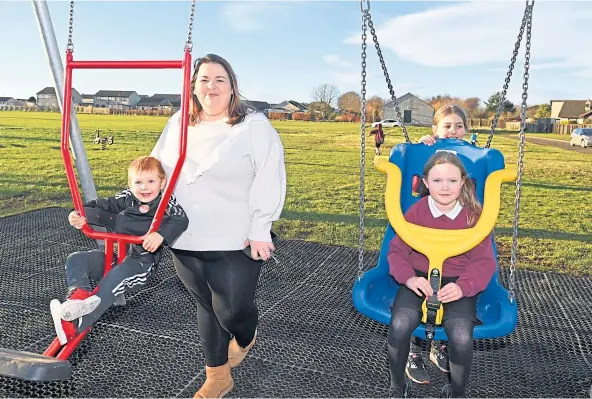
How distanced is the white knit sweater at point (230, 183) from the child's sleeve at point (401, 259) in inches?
21.4

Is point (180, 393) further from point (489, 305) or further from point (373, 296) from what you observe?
point (489, 305)

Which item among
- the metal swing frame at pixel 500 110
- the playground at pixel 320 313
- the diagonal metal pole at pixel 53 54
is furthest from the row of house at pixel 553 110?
the metal swing frame at pixel 500 110

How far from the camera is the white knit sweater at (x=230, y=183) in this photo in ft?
6.75

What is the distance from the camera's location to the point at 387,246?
9.54ft

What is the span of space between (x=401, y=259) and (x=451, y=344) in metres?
0.39

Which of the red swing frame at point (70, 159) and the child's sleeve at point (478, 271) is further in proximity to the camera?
the child's sleeve at point (478, 271)

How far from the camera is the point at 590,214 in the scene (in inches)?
304

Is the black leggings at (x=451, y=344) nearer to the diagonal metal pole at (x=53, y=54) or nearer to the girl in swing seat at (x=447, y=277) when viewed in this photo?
the girl in swing seat at (x=447, y=277)

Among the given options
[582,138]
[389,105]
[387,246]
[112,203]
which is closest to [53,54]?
[112,203]

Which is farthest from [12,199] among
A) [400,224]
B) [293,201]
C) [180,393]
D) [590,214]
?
[590,214]

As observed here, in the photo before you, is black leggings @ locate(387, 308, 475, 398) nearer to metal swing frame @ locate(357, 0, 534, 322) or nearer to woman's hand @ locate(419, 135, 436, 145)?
metal swing frame @ locate(357, 0, 534, 322)

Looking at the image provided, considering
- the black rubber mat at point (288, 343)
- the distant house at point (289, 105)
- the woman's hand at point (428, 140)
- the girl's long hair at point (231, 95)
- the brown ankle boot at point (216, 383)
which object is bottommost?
the distant house at point (289, 105)

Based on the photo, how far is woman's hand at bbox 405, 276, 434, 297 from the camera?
2.12m

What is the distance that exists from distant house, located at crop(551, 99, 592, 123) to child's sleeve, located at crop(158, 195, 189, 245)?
64081 millimetres
